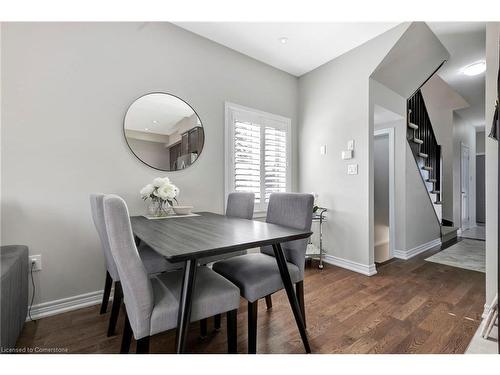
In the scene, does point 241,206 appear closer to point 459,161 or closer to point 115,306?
point 115,306

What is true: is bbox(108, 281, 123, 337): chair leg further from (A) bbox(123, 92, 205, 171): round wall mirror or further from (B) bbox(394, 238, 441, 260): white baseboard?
(B) bbox(394, 238, 441, 260): white baseboard

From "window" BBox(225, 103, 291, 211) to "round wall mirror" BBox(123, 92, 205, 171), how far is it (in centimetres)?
43

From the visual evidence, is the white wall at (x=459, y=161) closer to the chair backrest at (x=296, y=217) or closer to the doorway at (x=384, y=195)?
the doorway at (x=384, y=195)

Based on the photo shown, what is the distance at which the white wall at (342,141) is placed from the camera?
2.64 m

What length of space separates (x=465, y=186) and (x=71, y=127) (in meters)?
7.42

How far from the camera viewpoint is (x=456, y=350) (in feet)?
4.64

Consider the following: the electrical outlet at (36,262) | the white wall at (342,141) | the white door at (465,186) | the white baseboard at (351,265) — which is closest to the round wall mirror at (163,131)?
the electrical outlet at (36,262)

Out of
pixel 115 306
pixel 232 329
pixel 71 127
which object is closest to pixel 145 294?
pixel 232 329

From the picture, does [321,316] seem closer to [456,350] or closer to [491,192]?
[456,350]

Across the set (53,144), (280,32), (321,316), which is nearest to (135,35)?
(53,144)

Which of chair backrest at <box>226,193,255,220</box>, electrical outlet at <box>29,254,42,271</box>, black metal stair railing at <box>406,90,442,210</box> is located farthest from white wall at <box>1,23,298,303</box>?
black metal stair railing at <box>406,90,442,210</box>

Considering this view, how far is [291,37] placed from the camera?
8.39 feet
